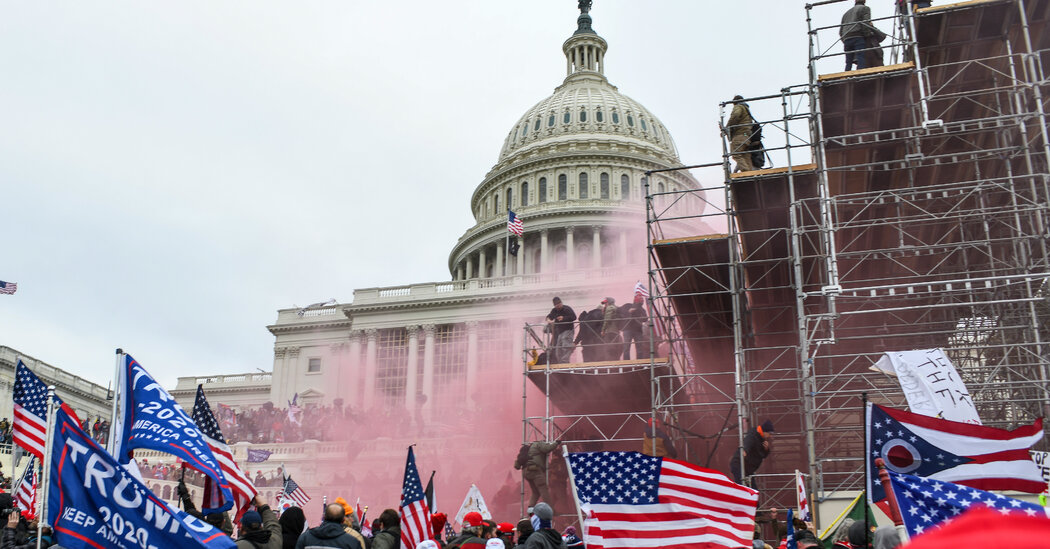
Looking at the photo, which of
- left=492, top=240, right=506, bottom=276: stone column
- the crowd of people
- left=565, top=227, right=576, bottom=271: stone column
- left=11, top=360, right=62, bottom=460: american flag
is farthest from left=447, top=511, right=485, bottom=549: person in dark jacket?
left=492, top=240, right=506, bottom=276: stone column

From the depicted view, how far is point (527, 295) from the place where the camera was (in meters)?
53.3

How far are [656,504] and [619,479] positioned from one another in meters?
0.35

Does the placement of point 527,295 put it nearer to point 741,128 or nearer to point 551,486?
point 551,486

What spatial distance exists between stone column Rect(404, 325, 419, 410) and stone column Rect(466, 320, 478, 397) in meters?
3.32

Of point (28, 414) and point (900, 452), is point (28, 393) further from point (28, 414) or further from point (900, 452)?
point (900, 452)

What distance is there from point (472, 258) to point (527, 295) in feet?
71.4

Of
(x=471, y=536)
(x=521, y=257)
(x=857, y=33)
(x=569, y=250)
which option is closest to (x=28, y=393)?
(x=471, y=536)

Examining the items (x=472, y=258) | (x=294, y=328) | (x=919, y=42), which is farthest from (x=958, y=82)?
(x=472, y=258)

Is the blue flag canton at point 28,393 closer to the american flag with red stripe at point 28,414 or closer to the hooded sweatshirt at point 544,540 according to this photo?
the american flag with red stripe at point 28,414

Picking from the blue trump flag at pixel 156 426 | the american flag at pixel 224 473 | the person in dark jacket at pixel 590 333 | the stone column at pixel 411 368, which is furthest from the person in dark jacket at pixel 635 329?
the stone column at pixel 411 368

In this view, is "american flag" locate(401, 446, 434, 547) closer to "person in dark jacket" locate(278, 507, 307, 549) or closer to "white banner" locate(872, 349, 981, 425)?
"person in dark jacket" locate(278, 507, 307, 549)

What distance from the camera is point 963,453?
7457 mm

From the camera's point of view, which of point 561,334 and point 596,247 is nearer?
point 561,334

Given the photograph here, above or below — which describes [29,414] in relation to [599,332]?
below
